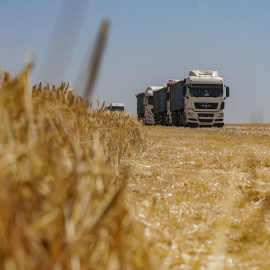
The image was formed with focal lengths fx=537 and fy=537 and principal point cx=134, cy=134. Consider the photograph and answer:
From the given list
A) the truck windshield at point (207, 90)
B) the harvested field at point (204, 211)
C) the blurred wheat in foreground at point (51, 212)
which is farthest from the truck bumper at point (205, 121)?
the blurred wheat in foreground at point (51, 212)

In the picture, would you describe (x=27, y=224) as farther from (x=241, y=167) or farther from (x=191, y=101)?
(x=191, y=101)

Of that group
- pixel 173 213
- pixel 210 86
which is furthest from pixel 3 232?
pixel 210 86

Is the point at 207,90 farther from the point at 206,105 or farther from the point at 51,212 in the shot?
the point at 51,212

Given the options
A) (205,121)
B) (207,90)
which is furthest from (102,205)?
(205,121)

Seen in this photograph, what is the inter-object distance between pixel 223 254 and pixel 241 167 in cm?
458

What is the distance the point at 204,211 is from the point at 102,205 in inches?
110

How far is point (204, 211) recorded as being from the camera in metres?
5.07

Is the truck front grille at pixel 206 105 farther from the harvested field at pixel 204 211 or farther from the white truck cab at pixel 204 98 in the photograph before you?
the harvested field at pixel 204 211

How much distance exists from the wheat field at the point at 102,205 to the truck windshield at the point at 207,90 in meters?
24.8

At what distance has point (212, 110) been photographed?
110ft

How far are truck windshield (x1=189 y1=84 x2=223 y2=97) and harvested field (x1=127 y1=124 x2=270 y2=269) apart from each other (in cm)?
2443

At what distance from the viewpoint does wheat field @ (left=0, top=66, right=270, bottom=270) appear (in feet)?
6.99

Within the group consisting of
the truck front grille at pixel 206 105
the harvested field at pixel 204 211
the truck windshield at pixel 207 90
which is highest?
the truck windshield at pixel 207 90

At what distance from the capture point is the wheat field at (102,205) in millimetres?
2131
